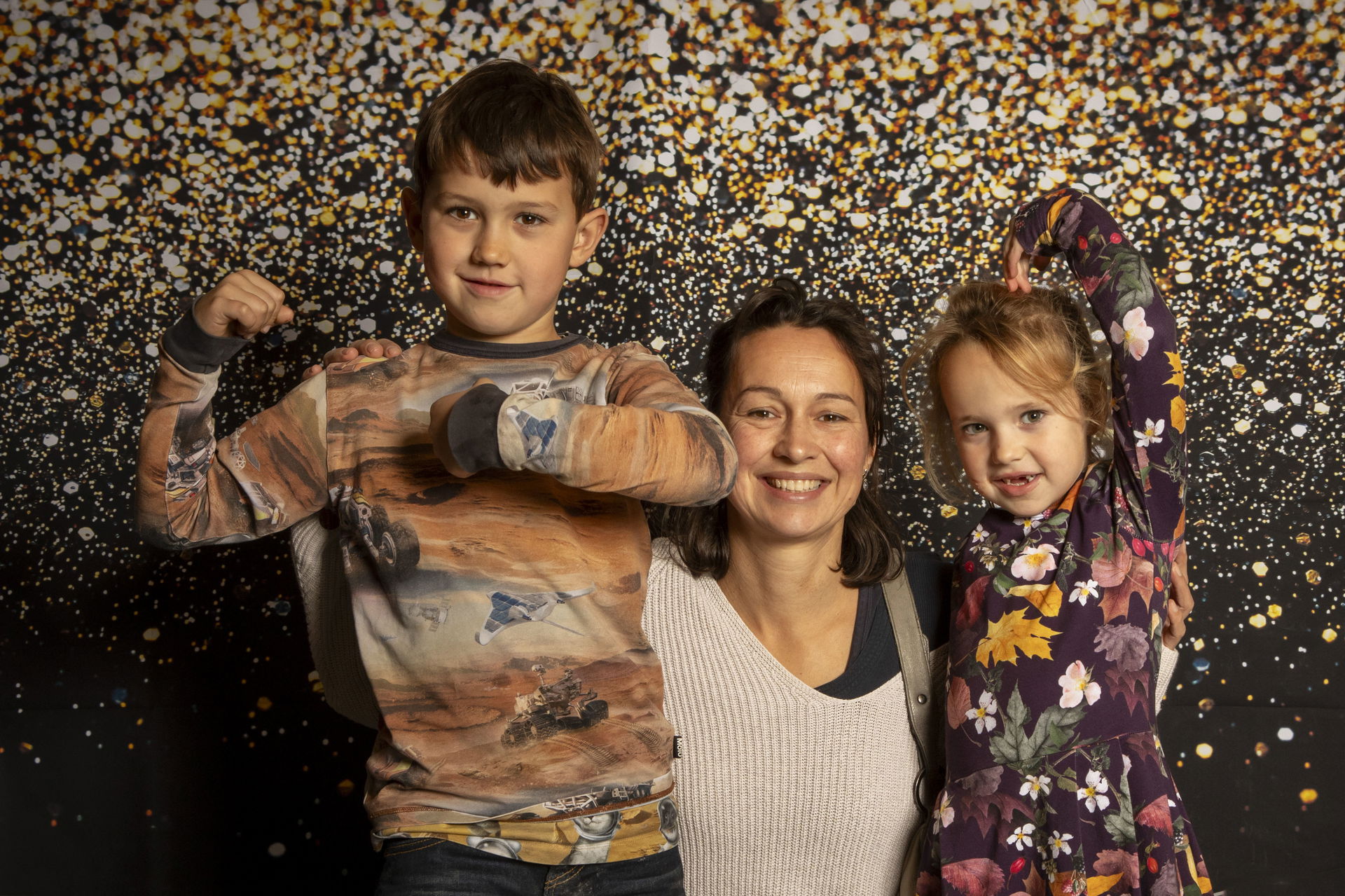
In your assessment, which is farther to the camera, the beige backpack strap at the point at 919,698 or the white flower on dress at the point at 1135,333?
the beige backpack strap at the point at 919,698

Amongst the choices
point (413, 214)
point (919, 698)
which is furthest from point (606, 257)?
point (919, 698)

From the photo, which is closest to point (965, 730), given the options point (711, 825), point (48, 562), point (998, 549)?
point (998, 549)

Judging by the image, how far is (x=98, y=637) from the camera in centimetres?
176

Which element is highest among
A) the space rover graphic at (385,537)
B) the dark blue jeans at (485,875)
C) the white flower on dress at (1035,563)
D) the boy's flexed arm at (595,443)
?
the boy's flexed arm at (595,443)

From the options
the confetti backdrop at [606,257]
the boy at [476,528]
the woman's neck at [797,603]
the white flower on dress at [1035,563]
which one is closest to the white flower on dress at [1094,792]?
the white flower on dress at [1035,563]

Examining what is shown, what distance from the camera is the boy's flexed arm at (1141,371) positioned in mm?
1237

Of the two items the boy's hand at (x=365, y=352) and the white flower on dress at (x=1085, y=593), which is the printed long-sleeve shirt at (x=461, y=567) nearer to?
the boy's hand at (x=365, y=352)

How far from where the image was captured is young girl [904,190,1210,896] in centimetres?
121

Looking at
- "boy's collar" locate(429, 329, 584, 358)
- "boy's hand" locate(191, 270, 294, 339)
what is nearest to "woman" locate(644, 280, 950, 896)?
"boy's collar" locate(429, 329, 584, 358)

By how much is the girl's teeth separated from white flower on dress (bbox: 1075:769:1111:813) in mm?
444

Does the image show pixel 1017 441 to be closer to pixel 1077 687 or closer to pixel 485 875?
pixel 1077 687

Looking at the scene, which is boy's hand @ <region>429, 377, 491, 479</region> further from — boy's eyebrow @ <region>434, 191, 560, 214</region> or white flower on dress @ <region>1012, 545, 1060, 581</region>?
white flower on dress @ <region>1012, 545, 1060, 581</region>

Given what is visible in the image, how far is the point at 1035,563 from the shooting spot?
1284 mm

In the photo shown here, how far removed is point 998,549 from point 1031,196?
734 millimetres
